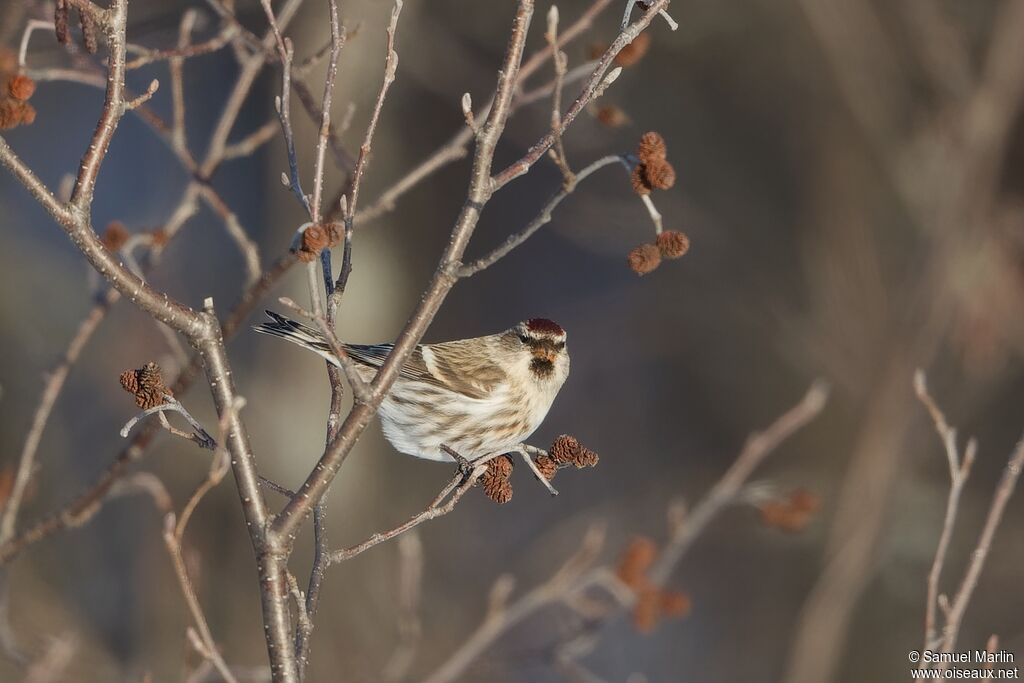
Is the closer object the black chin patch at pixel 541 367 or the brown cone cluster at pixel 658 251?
the brown cone cluster at pixel 658 251

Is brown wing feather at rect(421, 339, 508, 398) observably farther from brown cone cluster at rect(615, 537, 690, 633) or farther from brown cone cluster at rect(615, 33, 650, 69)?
brown cone cluster at rect(615, 33, 650, 69)

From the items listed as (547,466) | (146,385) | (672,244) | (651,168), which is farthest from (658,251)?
(146,385)

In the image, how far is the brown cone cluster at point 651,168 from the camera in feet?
6.16

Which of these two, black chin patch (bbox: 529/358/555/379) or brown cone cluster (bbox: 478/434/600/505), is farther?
black chin patch (bbox: 529/358/555/379)

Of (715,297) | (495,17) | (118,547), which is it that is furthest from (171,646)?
(495,17)

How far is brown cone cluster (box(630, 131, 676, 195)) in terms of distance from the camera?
6.16 feet

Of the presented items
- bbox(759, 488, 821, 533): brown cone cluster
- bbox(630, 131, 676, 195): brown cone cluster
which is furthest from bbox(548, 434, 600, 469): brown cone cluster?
bbox(759, 488, 821, 533): brown cone cluster

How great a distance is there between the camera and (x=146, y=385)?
177 centimetres

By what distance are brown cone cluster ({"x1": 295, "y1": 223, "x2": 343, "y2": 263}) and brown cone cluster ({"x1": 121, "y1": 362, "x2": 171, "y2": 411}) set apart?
1.01 ft

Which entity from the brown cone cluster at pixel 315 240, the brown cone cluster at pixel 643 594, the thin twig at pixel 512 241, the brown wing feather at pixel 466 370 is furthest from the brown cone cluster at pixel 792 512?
the brown cone cluster at pixel 315 240

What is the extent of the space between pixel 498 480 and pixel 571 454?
0.16m

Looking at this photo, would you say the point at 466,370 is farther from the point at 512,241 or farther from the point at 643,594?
the point at 512,241

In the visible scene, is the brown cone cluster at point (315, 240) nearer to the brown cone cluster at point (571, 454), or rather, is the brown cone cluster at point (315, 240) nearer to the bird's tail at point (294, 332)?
the brown cone cluster at point (571, 454)

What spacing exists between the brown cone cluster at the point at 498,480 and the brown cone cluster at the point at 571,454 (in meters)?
0.10
